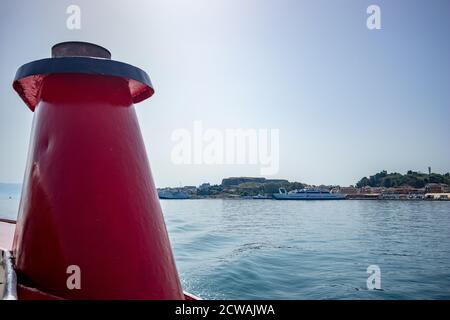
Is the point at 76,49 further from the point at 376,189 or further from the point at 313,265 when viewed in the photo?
the point at 376,189

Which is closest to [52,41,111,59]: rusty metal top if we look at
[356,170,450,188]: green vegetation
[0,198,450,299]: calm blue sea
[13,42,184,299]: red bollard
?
[13,42,184,299]: red bollard

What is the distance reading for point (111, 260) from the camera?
235 centimetres

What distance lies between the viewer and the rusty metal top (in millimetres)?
2826

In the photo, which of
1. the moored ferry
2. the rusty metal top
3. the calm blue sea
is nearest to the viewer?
the rusty metal top

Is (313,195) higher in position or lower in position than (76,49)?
lower

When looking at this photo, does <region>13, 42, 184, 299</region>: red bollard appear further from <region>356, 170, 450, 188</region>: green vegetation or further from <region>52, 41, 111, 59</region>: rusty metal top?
<region>356, 170, 450, 188</region>: green vegetation

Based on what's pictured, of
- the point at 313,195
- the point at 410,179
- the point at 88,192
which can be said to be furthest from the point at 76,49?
the point at 410,179

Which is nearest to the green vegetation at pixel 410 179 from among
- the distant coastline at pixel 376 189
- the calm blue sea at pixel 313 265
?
the distant coastline at pixel 376 189

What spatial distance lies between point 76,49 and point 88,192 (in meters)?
1.27

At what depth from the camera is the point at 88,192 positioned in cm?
246

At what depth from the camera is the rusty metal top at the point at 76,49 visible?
2826mm
